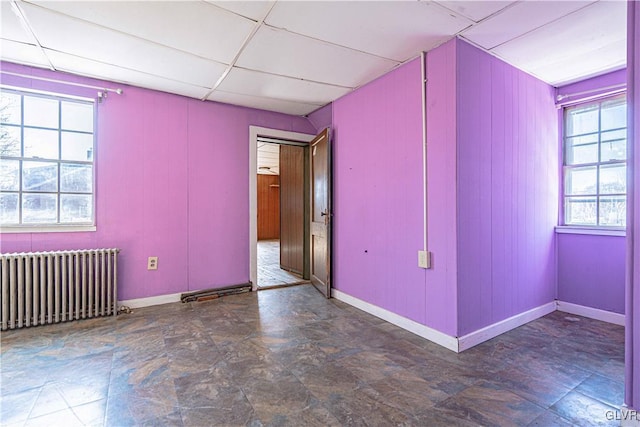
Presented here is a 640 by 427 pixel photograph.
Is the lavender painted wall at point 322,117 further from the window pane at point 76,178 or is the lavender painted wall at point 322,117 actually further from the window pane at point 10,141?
the window pane at point 10,141

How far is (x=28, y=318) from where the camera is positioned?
2.70 metres

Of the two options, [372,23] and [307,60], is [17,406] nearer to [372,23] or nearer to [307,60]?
[307,60]

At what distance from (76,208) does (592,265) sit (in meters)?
5.38

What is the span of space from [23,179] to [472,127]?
13.7 feet

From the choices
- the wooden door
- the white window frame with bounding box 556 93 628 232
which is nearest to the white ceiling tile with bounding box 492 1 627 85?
the white window frame with bounding box 556 93 628 232

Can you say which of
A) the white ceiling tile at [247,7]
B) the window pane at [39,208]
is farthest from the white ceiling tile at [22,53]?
the white ceiling tile at [247,7]

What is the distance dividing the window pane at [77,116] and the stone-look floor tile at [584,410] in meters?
4.55

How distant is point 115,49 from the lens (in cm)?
247

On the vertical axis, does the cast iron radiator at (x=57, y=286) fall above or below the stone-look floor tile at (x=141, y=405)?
above

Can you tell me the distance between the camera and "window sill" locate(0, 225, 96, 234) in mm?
2769

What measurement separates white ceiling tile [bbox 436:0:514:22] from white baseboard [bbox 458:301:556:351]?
2353 millimetres

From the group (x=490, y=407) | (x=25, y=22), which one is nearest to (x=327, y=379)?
(x=490, y=407)

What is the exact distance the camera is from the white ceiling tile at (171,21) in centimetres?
194

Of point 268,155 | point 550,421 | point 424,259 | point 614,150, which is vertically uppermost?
point 268,155
